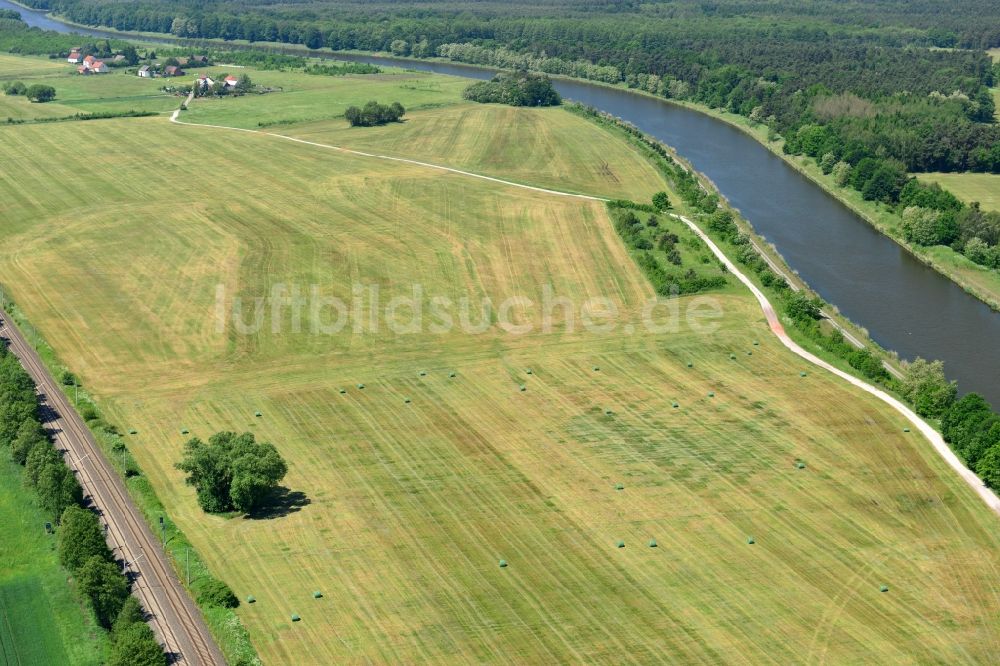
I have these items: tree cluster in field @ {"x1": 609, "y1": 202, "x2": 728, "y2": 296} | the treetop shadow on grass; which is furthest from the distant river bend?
the treetop shadow on grass

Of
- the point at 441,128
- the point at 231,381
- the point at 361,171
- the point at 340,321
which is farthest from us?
the point at 441,128

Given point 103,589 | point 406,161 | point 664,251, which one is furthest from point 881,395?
point 406,161

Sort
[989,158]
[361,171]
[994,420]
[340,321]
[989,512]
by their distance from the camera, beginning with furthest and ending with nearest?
[989,158] → [361,171] → [340,321] → [994,420] → [989,512]

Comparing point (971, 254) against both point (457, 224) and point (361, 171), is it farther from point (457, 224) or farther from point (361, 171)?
point (361, 171)

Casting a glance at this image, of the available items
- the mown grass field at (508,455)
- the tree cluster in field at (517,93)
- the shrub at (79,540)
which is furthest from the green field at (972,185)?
the shrub at (79,540)

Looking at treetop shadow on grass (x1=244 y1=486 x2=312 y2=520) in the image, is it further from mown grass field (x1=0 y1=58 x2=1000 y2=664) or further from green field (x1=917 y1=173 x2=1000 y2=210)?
green field (x1=917 y1=173 x2=1000 y2=210)

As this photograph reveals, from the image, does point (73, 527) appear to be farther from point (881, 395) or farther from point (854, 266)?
point (854, 266)

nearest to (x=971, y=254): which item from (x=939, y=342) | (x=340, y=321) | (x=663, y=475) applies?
(x=939, y=342)
